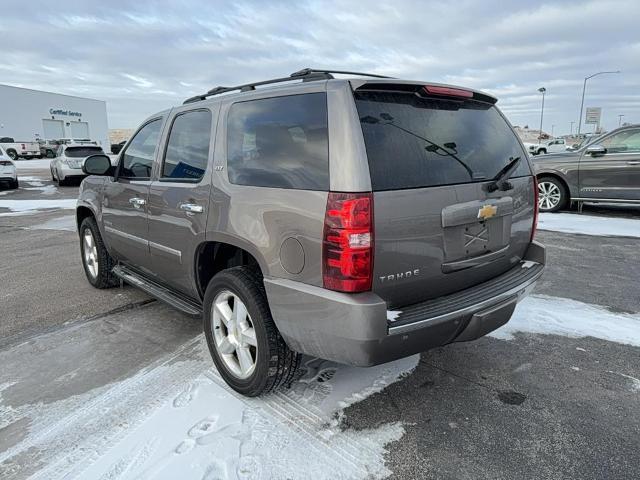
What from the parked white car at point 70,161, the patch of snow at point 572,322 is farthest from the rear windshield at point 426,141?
the parked white car at point 70,161

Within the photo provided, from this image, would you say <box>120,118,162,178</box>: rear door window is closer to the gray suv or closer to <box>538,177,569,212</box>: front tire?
the gray suv

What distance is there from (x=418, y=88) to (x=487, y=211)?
2.65 feet

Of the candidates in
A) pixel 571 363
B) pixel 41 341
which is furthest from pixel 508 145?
pixel 41 341

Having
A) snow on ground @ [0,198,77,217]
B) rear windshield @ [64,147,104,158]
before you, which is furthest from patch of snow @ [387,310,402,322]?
rear windshield @ [64,147,104,158]

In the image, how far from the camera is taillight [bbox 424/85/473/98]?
2649 mm

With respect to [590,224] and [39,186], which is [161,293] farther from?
[39,186]

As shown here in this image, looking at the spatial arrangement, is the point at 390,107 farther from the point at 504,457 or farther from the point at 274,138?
the point at 504,457

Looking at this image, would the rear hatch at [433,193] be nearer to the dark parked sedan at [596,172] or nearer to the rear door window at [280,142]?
the rear door window at [280,142]

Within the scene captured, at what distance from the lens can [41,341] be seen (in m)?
3.81

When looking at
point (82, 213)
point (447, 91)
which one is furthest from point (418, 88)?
point (82, 213)

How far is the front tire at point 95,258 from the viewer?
4.99m

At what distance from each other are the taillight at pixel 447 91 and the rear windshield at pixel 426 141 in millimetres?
46

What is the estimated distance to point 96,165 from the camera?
4.40 m

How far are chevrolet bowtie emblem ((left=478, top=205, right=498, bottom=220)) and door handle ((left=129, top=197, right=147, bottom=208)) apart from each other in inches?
102
